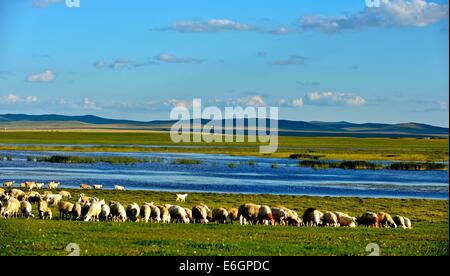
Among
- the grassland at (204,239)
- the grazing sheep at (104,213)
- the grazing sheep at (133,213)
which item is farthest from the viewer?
the grazing sheep at (133,213)

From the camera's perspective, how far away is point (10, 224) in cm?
2306

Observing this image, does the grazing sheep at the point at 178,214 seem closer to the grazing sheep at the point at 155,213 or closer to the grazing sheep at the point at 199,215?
the grazing sheep at the point at 199,215

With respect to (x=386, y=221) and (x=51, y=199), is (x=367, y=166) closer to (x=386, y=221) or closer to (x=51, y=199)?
(x=386, y=221)

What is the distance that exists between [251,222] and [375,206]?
42.8 feet

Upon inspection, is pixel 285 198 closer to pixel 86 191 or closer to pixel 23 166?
pixel 86 191

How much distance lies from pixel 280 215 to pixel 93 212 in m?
7.29

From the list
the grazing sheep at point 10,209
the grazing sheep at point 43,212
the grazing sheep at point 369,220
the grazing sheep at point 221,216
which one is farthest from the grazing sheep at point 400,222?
the grazing sheep at point 10,209

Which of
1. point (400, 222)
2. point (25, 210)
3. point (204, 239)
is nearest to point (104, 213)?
point (25, 210)

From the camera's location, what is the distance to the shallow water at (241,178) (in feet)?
158

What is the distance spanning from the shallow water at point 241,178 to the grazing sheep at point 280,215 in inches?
715

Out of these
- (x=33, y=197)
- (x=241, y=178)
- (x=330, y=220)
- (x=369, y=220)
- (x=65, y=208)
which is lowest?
(x=241, y=178)

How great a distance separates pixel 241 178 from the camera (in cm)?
5778
